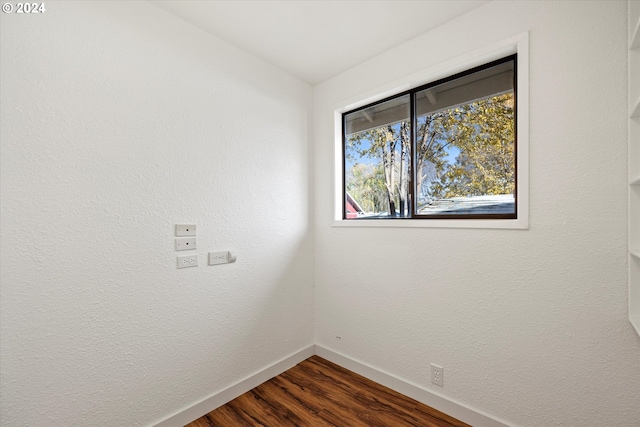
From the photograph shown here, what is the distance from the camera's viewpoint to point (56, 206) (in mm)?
1322

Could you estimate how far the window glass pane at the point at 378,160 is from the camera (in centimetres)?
222

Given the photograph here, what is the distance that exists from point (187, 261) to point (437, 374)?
173 cm

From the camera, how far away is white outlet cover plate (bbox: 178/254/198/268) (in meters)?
1.73

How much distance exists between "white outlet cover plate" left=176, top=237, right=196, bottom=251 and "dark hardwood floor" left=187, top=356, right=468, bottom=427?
1.05m

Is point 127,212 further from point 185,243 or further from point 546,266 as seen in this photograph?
point 546,266

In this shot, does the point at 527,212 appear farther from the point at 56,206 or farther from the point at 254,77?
the point at 56,206

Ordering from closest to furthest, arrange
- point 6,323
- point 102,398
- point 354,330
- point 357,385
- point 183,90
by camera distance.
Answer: point 6,323 < point 102,398 < point 183,90 < point 357,385 < point 354,330

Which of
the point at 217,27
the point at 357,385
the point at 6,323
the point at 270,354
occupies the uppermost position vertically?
the point at 217,27

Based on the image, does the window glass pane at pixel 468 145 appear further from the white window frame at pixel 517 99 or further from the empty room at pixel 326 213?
the white window frame at pixel 517 99

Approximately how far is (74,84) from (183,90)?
535mm

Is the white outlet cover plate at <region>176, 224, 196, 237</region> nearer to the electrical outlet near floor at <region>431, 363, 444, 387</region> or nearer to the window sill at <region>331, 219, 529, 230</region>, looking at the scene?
the window sill at <region>331, 219, 529, 230</region>

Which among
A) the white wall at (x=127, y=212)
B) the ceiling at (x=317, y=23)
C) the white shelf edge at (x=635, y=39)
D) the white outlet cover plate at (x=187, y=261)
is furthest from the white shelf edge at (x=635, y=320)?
the white outlet cover plate at (x=187, y=261)

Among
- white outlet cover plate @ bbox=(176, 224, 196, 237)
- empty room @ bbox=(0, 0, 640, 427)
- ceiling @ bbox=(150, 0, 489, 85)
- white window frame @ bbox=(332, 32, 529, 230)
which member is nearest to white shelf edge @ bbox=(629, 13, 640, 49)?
empty room @ bbox=(0, 0, 640, 427)

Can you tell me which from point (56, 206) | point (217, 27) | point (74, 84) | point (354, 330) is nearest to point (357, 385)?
point (354, 330)
